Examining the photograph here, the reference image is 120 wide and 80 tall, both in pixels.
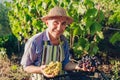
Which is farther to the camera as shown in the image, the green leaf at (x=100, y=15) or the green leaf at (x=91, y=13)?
the green leaf at (x=100, y=15)

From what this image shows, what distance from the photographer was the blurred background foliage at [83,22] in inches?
219

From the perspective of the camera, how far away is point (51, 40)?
3463 millimetres

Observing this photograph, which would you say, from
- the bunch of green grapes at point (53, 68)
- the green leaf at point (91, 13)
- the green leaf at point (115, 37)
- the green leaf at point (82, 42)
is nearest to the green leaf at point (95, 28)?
the green leaf at point (91, 13)

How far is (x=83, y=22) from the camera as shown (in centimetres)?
560

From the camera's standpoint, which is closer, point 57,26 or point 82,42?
point 57,26

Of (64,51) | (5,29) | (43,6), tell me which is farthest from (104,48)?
(5,29)

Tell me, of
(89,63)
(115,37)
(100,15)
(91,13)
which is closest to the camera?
(89,63)

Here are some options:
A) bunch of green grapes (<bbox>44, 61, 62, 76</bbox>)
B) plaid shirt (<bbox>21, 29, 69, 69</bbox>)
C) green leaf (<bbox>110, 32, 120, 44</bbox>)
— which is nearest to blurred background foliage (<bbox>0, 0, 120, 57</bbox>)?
green leaf (<bbox>110, 32, 120, 44</bbox>)

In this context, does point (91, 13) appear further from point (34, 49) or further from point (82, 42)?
point (34, 49)

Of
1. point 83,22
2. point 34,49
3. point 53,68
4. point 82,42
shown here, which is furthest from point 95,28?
point 53,68

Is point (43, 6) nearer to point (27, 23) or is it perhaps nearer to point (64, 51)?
point (27, 23)

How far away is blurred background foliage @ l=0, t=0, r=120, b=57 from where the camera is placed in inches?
219

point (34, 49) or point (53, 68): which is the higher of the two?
point (34, 49)

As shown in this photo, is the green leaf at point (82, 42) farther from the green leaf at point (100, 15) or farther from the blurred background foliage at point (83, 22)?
the green leaf at point (100, 15)
